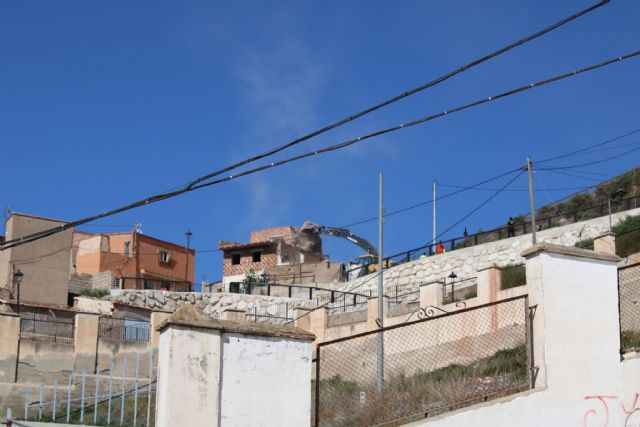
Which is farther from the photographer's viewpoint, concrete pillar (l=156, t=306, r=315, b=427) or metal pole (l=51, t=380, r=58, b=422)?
metal pole (l=51, t=380, r=58, b=422)

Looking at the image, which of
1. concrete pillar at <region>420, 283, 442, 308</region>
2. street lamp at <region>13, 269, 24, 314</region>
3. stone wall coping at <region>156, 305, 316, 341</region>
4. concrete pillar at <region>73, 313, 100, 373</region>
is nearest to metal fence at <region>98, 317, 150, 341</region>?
concrete pillar at <region>73, 313, 100, 373</region>

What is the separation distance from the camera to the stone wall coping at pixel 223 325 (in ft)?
31.7

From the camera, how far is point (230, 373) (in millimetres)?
9844

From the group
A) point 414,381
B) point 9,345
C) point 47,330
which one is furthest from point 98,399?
point 414,381

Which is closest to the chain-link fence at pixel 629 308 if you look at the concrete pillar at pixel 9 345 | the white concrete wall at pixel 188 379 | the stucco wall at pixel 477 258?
the white concrete wall at pixel 188 379

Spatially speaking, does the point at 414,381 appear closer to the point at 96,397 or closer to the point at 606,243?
the point at 96,397

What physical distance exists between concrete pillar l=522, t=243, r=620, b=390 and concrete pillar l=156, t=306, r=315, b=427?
2608mm

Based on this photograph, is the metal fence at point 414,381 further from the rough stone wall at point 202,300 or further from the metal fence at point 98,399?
the rough stone wall at point 202,300

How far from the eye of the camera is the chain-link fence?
39.6ft

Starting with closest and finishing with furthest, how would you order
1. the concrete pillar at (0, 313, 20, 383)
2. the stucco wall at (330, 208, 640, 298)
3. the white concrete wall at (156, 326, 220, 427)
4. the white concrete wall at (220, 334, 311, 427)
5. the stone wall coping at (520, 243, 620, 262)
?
the white concrete wall at (156, 326, 220, 427), the white concrete wall at (220, 334, 311, 427), the stone wall coping at (520, 243, 620, 262), the concrete pillar at (0, 313, 20, 383), the stucco wall at (330, 208, 640, 298)

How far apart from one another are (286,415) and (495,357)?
6131 mm

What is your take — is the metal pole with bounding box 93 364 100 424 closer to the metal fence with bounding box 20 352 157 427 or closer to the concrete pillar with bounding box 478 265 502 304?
the metal fence with bounding box 20 352 157 427

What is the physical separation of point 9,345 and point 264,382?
868 inches

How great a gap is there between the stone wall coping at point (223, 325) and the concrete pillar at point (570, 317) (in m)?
2.60
